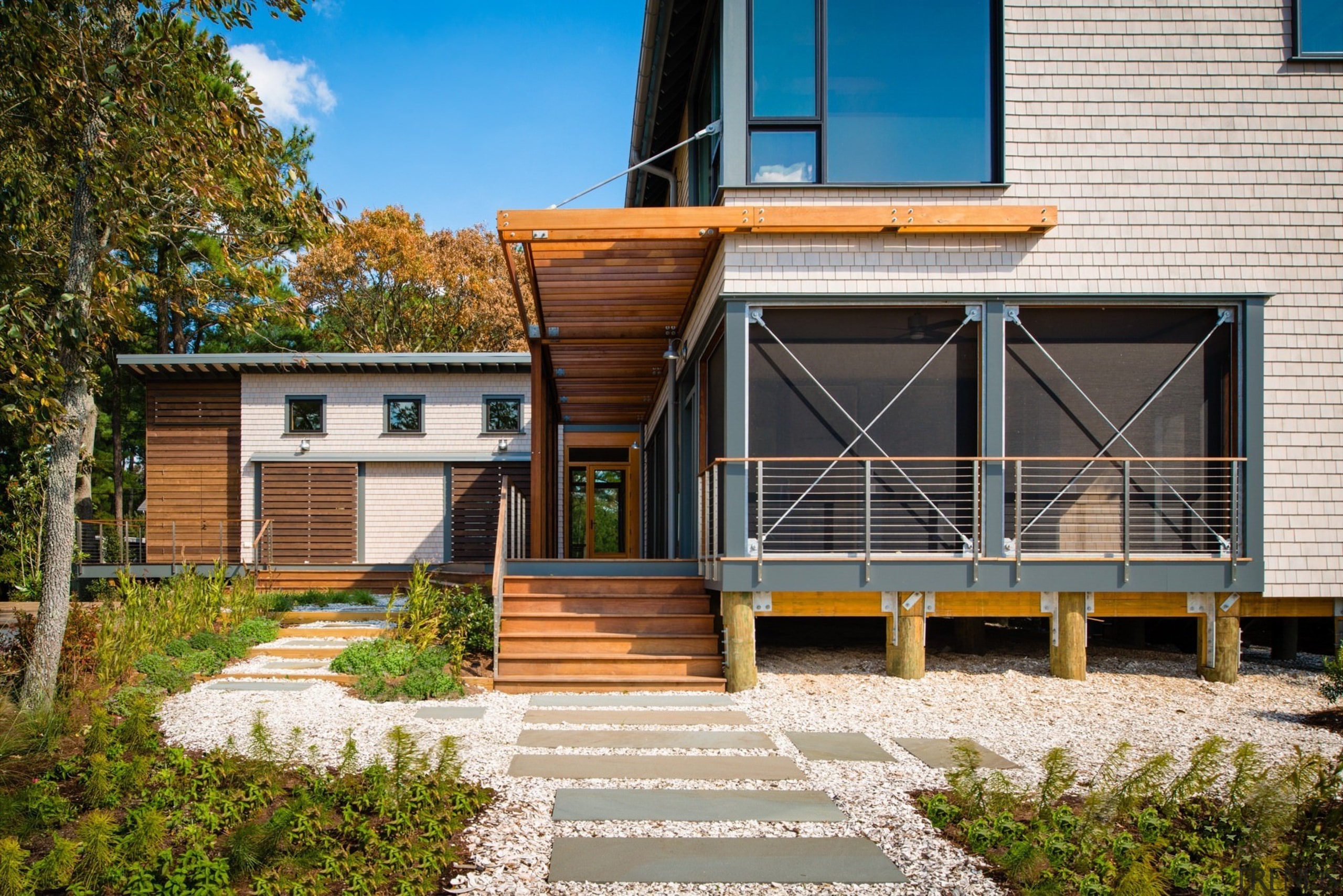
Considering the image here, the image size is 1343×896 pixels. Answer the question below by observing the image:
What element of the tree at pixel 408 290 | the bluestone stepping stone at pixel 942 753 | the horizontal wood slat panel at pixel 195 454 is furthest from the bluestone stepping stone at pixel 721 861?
the tree at pixel 408 290

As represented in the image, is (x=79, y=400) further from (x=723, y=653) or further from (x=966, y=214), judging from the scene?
(x=966, y=214)

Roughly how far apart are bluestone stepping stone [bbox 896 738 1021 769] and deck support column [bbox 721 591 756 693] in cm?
175

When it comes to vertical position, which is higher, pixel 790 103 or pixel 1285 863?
pixel 790 103

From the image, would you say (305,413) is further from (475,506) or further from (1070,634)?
(1070,634)

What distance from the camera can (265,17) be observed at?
6.84m

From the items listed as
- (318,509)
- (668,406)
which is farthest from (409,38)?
(668,406)

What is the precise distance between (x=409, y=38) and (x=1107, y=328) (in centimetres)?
2205

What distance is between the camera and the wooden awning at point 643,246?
752cm

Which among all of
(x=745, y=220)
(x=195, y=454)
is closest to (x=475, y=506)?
(x=195, y=454)

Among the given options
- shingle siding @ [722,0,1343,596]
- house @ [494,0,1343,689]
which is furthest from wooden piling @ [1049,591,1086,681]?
shingle siding @ [722,0,1343,596]

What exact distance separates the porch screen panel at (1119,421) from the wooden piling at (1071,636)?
1.65ft

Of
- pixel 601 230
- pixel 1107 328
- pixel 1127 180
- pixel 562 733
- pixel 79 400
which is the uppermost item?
pixel 1127 180

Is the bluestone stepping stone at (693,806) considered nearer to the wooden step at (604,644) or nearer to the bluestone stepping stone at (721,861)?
the bluestone stepping stone at (721,861)

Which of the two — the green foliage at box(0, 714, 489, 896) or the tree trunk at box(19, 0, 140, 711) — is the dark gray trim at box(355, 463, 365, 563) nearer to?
the tree trunk at box(19, 0, 140, 711)
